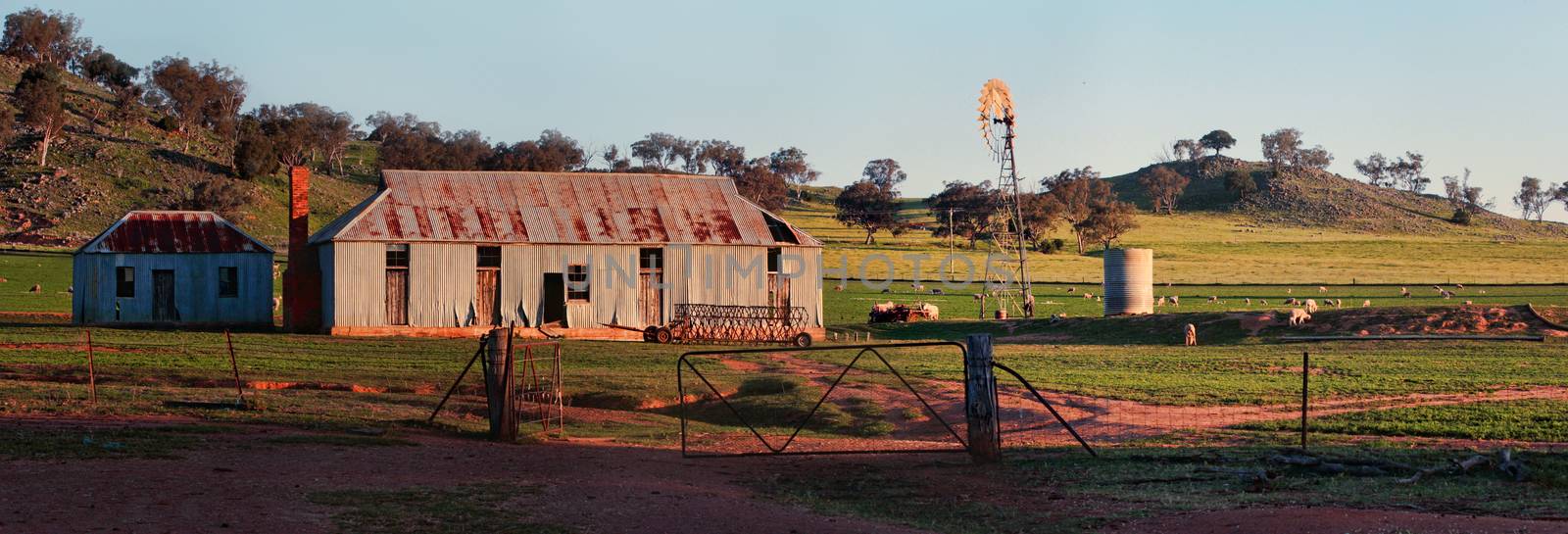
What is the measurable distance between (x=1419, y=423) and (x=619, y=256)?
31375mm

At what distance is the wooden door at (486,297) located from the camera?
46.6m

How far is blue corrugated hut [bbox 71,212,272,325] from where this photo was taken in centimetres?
4706

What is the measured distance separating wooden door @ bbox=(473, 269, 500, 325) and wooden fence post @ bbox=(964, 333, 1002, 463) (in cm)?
3140

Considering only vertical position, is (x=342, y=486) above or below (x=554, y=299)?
below

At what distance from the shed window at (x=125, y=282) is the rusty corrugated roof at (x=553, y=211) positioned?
619 cm

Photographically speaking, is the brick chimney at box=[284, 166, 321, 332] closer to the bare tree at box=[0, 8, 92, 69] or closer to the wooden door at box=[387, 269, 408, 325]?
the wooden door at box=[387, 269, 408, 325]

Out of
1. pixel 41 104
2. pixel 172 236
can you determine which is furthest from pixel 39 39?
pixel 172 236

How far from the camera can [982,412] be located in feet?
57.1

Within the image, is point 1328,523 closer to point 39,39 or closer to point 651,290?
point 651,290

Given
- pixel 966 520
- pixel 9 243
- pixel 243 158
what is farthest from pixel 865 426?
pixel 243 158

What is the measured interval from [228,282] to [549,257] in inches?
447

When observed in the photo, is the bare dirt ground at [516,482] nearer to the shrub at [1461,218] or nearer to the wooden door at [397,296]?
the wooden door at [397,296]

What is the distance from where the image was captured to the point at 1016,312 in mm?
65188

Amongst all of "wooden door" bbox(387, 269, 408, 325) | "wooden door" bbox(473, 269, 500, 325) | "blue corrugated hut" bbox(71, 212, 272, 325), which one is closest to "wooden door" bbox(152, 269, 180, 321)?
"blue corrugated hut" bbox(71, 212, 272, 325)
